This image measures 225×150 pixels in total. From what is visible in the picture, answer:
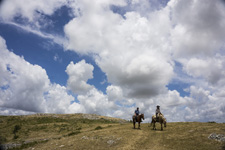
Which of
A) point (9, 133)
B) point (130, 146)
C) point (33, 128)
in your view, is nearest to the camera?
point (130, 146)

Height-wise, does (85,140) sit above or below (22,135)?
above

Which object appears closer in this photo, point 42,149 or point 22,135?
point 42,149

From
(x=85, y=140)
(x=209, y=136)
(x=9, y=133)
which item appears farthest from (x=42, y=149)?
(x=9, y=133)

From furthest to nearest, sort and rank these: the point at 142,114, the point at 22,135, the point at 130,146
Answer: the point at 22,135, the point at 142,114, the point at 130,146

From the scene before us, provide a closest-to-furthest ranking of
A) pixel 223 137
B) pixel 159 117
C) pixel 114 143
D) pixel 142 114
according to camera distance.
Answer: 1. pixel 223 137
2. pixel 114 143
3. pixel 159 117
4. pixel 142 114

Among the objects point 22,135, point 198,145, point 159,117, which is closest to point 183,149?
point 198,145

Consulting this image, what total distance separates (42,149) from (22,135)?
16796mm

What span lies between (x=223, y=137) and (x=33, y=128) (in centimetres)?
3795

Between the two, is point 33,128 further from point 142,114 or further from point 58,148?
point 142,114

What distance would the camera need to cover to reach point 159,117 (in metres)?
24.1

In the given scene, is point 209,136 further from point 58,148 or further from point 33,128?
point 33,128

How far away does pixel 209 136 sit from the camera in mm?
16266

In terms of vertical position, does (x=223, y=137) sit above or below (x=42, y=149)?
above

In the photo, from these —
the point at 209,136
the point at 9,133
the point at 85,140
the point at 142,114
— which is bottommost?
the point at 9,133
